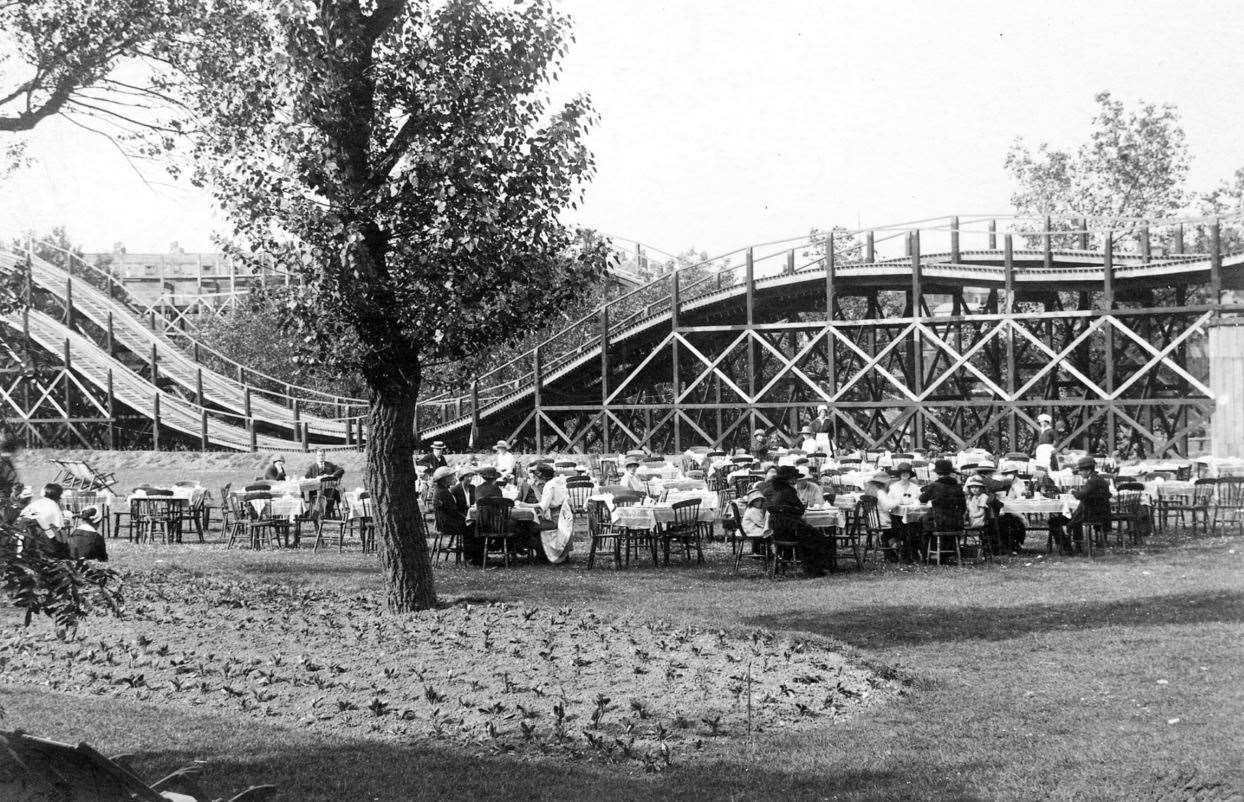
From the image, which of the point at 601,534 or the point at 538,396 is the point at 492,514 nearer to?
the point at 601,534

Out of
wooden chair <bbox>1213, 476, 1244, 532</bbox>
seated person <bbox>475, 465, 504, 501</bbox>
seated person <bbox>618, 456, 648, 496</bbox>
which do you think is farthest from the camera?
seated person <bbox>618, 456, 648, 496</bbox>

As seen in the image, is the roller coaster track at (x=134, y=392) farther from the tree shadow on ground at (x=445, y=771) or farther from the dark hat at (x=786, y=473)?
the tree shadow on ground at (x=445, y=771)

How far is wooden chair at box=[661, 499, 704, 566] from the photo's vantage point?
54.6 feet

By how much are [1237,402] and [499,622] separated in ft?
46.3

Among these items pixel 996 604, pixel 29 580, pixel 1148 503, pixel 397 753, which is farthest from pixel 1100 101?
pixel 29 580

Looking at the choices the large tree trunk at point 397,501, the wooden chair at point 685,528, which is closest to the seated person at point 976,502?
the wooden chair at point 685,528

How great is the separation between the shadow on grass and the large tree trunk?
3.33 meters

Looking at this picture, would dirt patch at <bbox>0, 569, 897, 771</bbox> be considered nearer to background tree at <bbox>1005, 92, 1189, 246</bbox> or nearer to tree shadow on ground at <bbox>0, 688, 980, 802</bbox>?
tree shadow on ground at <bbox>0, 688, 980, 802</bbox>

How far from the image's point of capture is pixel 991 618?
11891mm

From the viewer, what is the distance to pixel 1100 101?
36000 mm

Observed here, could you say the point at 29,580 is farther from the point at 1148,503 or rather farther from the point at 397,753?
the point at 1148,503

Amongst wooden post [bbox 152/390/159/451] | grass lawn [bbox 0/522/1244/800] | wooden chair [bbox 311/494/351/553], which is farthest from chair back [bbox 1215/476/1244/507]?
wooden post [bbox 152/390/159/451]

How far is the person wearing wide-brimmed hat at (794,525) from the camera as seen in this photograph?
15.2m

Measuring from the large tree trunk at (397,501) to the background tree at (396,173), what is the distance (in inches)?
13.0
